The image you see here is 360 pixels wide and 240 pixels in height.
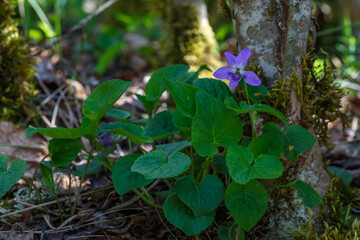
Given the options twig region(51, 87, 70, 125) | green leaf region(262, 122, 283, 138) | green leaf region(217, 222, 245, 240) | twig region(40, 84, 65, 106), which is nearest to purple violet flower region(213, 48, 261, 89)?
green leaf region(262, 122, 283, 138)

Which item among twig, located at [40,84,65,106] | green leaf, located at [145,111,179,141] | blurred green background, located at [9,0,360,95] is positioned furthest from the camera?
blurred green background, located at [9,0,360,95]

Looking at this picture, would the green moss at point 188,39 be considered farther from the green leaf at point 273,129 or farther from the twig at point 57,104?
the green leaf at point 273,129

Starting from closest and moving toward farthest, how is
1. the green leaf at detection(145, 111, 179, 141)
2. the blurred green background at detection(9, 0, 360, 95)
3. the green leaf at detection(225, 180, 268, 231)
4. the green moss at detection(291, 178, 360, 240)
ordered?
the green leaf at detection(225, 180, 268, 231) < the green moss at detection(291, 178, 360, 240) < the green leaf at detection(145, 111, 179, 141) < the blurred green background at detection(9, 0, 360, 95)

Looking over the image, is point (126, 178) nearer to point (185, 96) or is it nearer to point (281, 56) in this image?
point (185, 96)

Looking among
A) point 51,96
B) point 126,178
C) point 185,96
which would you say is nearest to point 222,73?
point 185,96

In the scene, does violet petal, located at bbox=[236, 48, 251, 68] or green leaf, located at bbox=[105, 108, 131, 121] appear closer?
violet petal, located at bbox=[236, 48, 251, 68]

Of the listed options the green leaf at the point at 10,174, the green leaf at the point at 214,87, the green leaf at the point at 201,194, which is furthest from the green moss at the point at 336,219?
the green leaf at the point at 10,174

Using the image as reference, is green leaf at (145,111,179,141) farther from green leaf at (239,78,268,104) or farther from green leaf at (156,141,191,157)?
green leaf at (239,78,268,104)
